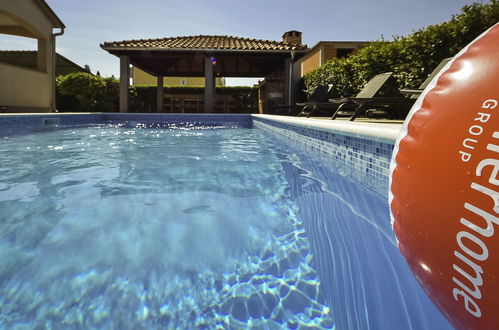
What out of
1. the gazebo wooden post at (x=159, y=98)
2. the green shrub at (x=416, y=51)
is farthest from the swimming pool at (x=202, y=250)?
the gazebo wooden post at (x=159, y=98)

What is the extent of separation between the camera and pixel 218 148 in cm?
650

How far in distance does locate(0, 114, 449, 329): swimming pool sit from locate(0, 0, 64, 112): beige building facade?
9037mm

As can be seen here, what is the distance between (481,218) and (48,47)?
1658cm

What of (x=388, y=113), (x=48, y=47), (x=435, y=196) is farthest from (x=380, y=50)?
(x=48, y=47)

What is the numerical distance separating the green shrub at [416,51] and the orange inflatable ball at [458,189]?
6257 millimetres

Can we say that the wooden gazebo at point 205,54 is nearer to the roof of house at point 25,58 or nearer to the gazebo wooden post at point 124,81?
the gazebo wooden post at point 124,81

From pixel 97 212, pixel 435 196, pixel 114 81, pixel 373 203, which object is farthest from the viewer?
pixel 114 81

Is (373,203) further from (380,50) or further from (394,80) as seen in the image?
(380,50)

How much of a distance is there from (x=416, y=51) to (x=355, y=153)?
15.6 ft

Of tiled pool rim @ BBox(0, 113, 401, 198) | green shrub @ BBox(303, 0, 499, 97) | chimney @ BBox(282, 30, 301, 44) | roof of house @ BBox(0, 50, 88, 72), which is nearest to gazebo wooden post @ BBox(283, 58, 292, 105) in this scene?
green shrub @ BBox(303, 0, 499, 97)

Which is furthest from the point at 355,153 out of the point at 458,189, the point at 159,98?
the point at 159,98

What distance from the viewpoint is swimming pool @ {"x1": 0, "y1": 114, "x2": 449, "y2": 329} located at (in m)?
1.47

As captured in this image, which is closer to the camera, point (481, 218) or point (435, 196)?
point (481, 218)

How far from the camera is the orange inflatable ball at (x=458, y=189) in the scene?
0.76m
